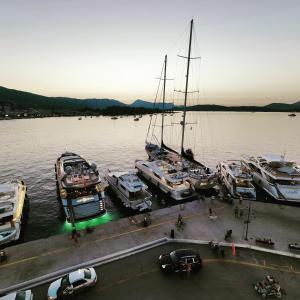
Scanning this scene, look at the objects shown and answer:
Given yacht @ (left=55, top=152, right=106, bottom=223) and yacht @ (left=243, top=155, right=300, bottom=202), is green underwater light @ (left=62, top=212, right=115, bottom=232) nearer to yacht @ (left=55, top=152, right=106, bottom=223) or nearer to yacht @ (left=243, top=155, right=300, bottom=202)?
yacht @ (left=55, top=152, right=106, bottom=223)

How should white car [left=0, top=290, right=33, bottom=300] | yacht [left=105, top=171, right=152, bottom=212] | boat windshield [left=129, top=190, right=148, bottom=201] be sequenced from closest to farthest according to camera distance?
white car [left=0, top=290, right=33, bottom=300]
yacht [left=105, top=171, right=152, bottom=212]
boat windshield [left=129, top=190, right=148, bottom=201]

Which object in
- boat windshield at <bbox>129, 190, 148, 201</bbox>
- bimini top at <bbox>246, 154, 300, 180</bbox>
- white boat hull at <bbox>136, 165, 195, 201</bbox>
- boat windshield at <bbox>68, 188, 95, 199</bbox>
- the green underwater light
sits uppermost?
bimini top at <bbox>246, 154, 300, 180</bbox>

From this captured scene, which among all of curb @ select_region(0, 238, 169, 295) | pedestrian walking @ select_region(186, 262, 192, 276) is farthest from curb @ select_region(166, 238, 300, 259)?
pedestrian walking @ select_region(186, 262, 192, 276)

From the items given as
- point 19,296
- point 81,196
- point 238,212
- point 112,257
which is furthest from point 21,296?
point 238,212

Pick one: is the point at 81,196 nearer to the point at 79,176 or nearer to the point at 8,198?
the point at 79,176

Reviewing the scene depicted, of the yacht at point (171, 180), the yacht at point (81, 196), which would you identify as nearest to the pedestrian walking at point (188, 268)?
the yacht at point (81, 196)

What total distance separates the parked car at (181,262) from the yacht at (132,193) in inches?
529

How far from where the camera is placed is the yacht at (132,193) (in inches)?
1257

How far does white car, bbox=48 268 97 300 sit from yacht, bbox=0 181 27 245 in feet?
37.2

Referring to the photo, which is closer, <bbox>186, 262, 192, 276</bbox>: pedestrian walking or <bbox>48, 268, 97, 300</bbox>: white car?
<bbox>48, 268, 97, 300</bbox>: white car

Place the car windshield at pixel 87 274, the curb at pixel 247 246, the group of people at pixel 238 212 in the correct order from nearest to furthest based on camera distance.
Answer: the car windshield at pixel 87 274 → the curb at pixel 247 246 → the group of people at pixel 238 212

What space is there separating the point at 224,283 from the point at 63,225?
21324 mm

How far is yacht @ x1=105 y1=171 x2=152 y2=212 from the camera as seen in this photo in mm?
31922

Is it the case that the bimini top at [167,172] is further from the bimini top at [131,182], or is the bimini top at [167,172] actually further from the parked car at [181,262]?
the parked car at [181,262]
